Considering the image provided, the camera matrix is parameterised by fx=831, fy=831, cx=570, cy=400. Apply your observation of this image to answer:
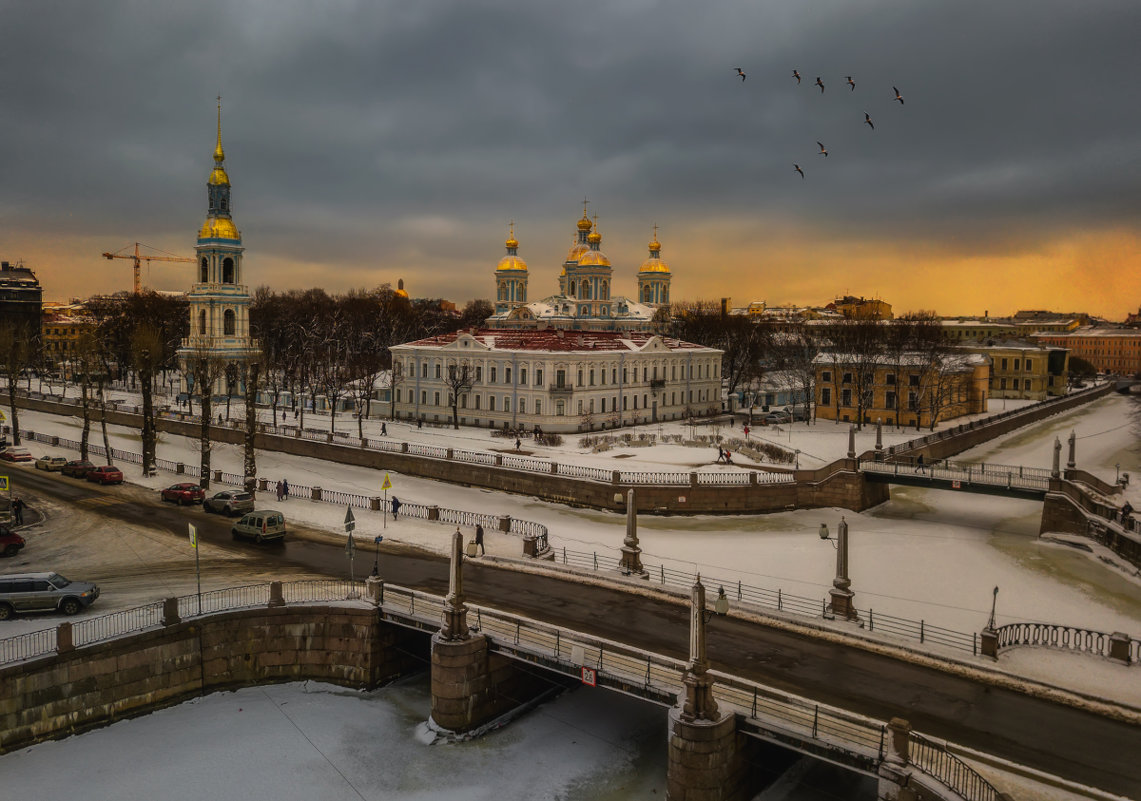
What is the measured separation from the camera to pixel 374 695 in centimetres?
2402

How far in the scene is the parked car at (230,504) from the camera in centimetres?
3769

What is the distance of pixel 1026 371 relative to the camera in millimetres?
105688

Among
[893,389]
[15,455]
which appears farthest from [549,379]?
[15,455]

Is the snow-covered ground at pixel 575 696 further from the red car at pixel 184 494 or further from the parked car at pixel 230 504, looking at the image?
the red car at pixel 184 494

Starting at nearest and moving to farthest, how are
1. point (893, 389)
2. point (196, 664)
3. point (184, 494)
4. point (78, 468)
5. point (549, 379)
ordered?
point (196, 664) → point (184, 494) → point (78, 468) → point (549, 379) → point (893, 389)

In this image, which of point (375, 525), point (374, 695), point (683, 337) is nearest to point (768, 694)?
point (374, 695)

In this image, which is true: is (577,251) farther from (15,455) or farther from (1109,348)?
(1109,348)

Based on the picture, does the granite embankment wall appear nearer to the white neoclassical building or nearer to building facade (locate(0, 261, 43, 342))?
the white neoclassical building

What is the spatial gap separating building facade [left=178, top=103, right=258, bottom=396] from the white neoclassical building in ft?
70.3

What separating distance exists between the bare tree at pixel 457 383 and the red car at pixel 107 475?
27.4 meters

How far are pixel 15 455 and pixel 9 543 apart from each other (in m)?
23.7

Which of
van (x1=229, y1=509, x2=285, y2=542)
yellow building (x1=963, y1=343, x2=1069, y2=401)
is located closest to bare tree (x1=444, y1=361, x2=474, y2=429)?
van (x1=229, y1=509, x2=285, y2=542)

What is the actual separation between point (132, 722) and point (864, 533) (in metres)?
31.4

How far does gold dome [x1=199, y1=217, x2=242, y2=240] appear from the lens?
278 ft
